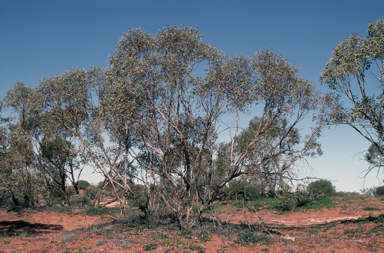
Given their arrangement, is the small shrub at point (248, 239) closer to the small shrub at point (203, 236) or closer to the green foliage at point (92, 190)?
the small shrub at point (203, 236)

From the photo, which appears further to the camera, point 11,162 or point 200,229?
point 11,162

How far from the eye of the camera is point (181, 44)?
16188mm

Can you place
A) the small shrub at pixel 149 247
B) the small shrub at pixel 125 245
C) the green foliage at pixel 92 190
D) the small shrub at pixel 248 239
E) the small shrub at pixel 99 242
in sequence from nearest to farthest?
1. the small shrub at pixel 149 247
2. the small shrub at pixel 125 245
3. the small shrub at pixel 99 242
4. the small shrub at pixel 248 239
5. the green foliage at pixel 92 190

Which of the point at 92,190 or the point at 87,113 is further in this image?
the point at 92,190

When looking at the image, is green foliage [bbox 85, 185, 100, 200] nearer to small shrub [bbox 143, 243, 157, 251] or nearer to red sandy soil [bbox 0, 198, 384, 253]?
red sandy soil [bbox 0, 198, 384, 253]

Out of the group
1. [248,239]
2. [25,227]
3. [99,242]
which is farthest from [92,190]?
A: [248,239]

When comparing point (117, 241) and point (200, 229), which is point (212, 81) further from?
point (117, 241)

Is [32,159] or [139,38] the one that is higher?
[139,38]

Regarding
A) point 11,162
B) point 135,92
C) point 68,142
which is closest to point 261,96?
point 135,92

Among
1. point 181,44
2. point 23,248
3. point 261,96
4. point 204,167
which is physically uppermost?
point 181,44

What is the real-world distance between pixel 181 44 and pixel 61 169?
79.2 ft

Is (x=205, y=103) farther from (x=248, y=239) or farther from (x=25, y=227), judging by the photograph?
(x=25, y=227)

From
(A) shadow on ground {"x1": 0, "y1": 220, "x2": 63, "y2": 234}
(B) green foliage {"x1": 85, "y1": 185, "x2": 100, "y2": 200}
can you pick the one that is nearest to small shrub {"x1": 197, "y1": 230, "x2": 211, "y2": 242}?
(B) green foliage {"x1": 85, "y1": 185, "x2": 100, "y2": 200}

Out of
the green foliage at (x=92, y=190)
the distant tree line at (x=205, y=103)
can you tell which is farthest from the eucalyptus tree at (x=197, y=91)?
the green foliage at (x=92, y=190)
